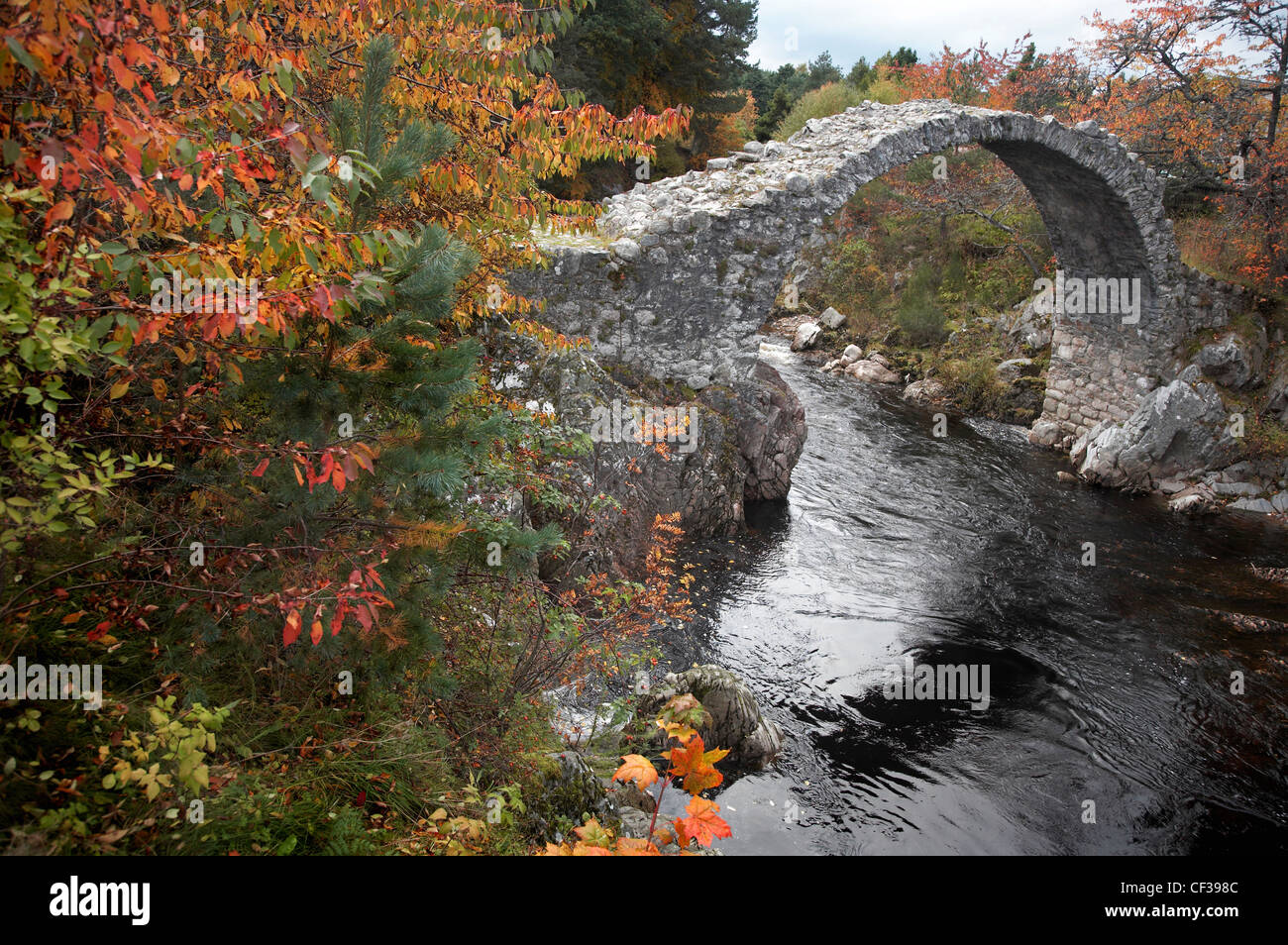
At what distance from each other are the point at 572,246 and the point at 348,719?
8124 mm

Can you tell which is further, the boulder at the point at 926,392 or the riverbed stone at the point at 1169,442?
the boulder at the point at 926,392

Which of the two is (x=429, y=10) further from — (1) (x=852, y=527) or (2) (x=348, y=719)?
(1) (x=852, y=527)

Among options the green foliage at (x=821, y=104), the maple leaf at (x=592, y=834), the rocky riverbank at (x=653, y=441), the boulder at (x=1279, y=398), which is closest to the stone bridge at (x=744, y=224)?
the rocky riverbank at (x=653, y=441)

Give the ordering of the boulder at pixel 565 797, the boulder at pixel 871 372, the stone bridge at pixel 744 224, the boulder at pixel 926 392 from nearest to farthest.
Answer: the boulder at pixel 565 797
the stone bridge at pixel 744 224
the boulder at pixel 926 392
the boulder at pixel 871 372

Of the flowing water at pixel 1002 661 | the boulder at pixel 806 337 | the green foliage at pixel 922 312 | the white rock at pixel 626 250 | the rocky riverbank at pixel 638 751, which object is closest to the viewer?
the rocky riverbank at pixel 638 751

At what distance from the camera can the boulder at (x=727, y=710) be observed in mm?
6219

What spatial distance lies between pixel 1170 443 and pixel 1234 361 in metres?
2.26

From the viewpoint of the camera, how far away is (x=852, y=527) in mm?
11625

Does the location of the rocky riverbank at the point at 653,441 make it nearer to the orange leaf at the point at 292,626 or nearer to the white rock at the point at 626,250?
the white rock at the point at 626,250

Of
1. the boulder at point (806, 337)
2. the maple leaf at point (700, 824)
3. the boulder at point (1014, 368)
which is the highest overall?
the boulder at point (806, 337)

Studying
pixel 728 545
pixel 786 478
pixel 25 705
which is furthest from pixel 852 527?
pixel 25 705

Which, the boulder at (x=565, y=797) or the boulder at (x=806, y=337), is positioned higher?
the boulder at (x=806, y=337)

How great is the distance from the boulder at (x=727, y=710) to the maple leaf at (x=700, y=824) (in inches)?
140

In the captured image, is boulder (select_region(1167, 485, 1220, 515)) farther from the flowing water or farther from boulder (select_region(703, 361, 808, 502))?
boulder (select_region(703, 361, 808, 502))
